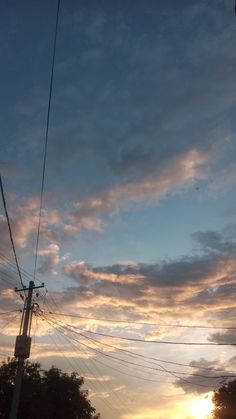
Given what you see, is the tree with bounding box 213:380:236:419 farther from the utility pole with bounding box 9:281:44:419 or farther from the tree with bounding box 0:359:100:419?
the utility pole with bounding box 9:281:44:419

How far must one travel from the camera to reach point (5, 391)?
45125 mm

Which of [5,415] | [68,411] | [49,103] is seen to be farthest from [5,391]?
[49,103]

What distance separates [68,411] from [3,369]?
12698 mm

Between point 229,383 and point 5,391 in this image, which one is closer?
point 5,391

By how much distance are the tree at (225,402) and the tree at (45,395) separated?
22.8 metres

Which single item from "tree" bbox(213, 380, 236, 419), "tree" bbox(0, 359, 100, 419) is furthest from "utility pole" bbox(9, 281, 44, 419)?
"tree" bbox(213, 380, 236, 419)

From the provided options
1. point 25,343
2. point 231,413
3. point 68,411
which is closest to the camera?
point 25,343

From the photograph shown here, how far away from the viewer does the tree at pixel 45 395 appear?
45.2m

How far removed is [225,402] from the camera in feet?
236

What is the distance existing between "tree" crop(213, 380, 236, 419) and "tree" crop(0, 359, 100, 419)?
22.8 meters

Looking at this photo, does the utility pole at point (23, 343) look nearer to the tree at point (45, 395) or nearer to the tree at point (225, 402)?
the tree at point (45, 395)

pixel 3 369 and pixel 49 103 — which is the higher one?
pixel 49 103

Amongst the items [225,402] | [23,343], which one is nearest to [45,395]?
[23,343]

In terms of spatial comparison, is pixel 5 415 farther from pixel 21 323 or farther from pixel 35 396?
pixel 21 323
